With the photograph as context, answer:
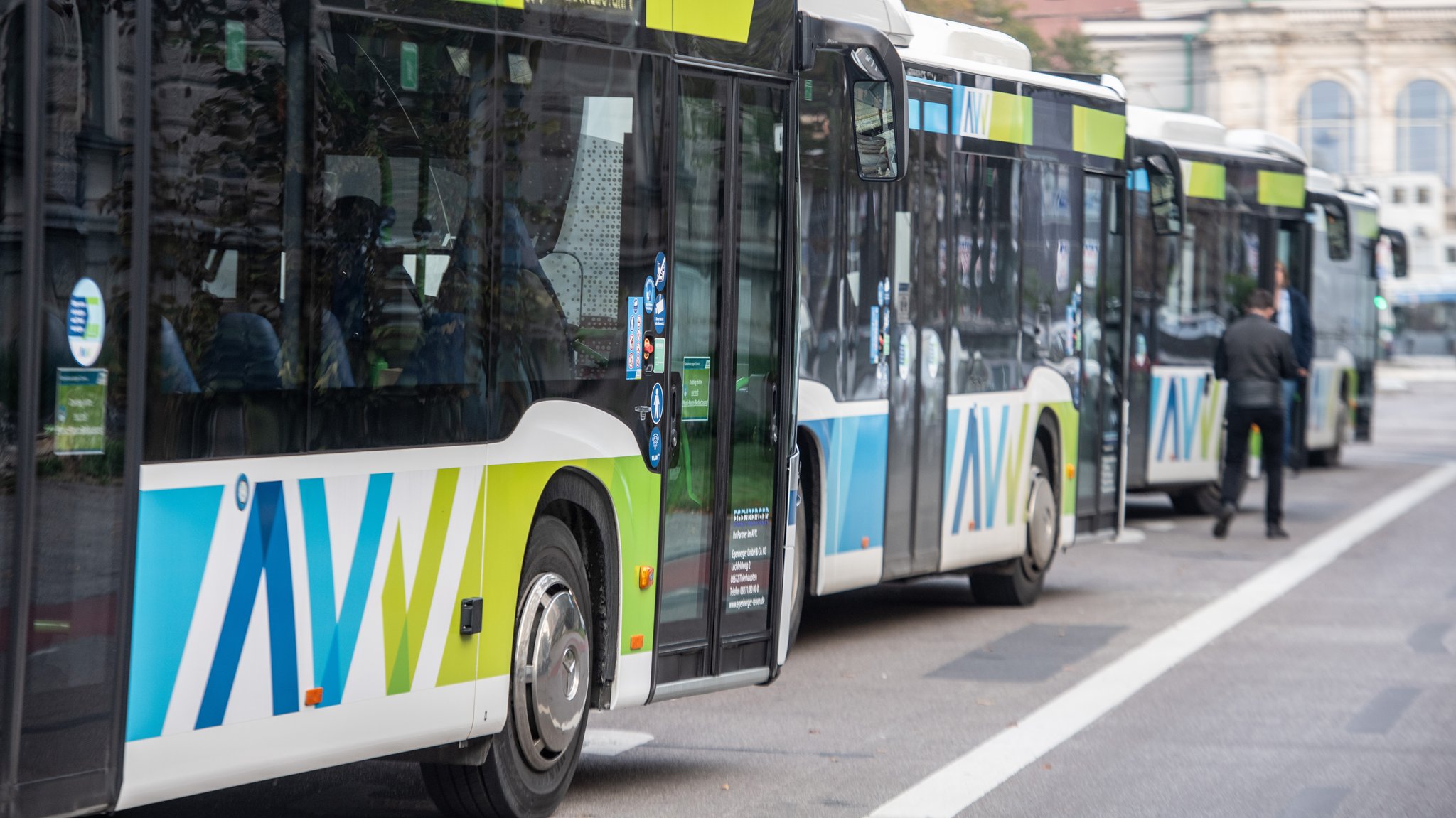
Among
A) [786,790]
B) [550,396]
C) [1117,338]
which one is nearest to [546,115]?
[550,396]

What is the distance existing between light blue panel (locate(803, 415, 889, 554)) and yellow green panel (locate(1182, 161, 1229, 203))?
8971 mm

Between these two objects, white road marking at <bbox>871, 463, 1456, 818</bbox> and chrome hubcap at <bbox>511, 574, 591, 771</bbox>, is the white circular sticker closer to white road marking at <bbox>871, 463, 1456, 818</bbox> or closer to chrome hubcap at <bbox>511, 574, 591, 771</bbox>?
chrome hubcap at <bbox>511, 574, 591, 771</bbox>

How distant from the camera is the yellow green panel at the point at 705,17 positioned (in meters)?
7.46

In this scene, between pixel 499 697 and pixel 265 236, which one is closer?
pixel 265 236

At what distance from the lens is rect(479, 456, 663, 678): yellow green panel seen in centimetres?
668

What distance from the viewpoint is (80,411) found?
16.7 ft

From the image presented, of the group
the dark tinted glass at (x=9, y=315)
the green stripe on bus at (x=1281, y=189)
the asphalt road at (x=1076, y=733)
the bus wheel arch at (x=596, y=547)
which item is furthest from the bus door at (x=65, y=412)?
the green stripe on bus at (x=1281, y=189)

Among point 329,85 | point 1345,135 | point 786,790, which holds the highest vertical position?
point 1345,135

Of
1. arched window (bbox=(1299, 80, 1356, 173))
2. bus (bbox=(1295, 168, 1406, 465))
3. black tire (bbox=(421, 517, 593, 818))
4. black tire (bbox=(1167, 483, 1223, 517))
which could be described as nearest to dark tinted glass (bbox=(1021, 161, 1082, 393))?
black tire (bbox=(421, 517, 593, 818))

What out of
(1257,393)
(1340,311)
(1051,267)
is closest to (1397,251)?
(1340,311)

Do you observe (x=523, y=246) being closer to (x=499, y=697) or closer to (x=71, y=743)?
(x=499, y=697)

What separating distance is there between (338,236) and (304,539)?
79 centimetres

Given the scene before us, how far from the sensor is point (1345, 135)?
102188 mm

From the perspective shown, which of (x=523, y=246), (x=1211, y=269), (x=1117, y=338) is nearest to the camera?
(x=523, y=246)
